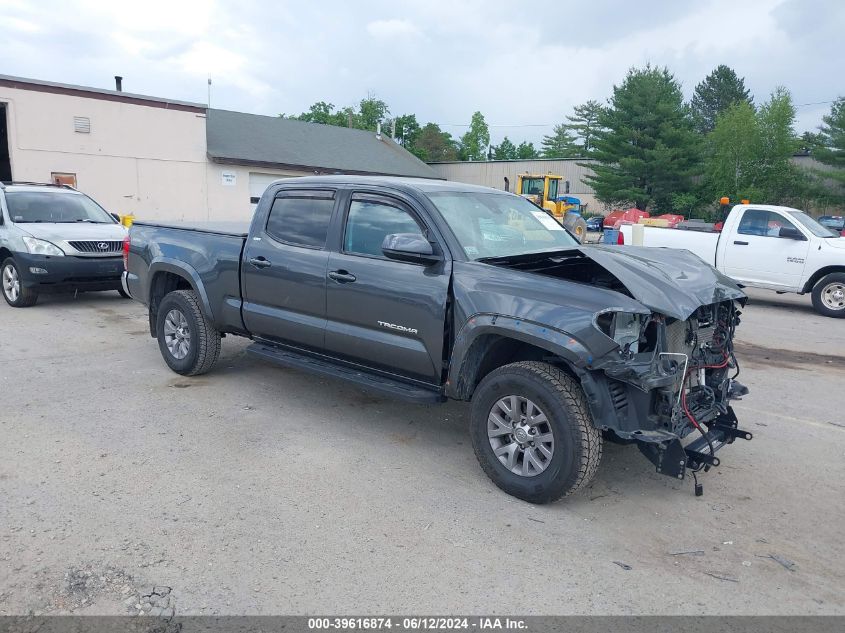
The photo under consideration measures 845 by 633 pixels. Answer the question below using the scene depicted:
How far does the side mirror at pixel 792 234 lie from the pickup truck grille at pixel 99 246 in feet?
36.4

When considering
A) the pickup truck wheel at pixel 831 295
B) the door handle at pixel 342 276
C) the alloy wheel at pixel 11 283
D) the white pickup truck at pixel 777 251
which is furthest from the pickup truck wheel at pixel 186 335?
the pickup truck wheel at pixel 831 295

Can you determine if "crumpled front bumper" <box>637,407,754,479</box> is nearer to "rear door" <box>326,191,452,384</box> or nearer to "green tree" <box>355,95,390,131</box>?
"rear door" <box>326,191,452,384</box>

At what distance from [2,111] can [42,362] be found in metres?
18.5

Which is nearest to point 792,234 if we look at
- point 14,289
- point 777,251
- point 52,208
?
point 777,251

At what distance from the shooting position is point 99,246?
10.2m

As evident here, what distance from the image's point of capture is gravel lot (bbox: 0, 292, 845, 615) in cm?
325

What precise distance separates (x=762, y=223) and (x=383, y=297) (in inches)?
397

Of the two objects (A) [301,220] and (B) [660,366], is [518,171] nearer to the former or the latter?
(A) [301,220]

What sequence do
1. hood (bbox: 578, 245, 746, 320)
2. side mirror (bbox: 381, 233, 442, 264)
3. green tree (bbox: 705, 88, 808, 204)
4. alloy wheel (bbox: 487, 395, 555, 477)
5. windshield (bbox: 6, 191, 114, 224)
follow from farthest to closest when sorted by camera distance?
green tree (bbox: 705, 88, 808, 204)
windshield (bbox: 6, 191, 114, 224)
side mirror (bbox: 381, 233, 442, 264)
alloy wheel (bbox: 487, 395, 555, 477)
hood (bbox: 578, 245, 746, 320)

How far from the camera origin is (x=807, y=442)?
5367mm

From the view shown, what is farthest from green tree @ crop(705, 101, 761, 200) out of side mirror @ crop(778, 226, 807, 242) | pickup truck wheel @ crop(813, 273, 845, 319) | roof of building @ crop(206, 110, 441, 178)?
pickup truck wheel @ crop(813, 273, 845, 319)

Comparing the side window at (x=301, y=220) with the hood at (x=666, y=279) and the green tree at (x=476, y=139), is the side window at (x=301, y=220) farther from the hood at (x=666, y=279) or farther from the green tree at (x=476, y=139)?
the green tree at (x=476, y=139)

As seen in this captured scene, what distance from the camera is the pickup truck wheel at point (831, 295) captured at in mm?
11568

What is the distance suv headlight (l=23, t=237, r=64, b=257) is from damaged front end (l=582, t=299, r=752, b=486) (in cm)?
884
